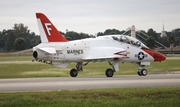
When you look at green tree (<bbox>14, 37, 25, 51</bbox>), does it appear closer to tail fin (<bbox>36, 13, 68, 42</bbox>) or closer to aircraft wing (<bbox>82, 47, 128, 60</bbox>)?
aircraft wing (<bbox>82, 47, 128, 60</bbox>)

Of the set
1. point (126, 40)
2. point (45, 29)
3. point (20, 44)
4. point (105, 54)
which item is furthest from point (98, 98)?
point (20, 44)

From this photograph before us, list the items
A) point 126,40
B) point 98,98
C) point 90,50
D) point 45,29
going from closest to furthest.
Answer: point 98,98 < point 45,29 < point 90,50 < point 126,40

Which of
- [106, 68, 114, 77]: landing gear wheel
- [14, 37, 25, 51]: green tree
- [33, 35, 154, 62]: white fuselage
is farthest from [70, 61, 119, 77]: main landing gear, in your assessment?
[14, 37, 25, 51]: green tree

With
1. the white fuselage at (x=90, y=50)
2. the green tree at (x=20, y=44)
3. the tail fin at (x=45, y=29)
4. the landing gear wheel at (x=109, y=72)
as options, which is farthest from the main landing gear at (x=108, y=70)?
the green tree at (x=20, y=44)

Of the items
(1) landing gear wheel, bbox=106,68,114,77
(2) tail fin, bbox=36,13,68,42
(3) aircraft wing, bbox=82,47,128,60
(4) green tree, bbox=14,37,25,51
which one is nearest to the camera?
(2) tail fin, bbox=36,13,68,42

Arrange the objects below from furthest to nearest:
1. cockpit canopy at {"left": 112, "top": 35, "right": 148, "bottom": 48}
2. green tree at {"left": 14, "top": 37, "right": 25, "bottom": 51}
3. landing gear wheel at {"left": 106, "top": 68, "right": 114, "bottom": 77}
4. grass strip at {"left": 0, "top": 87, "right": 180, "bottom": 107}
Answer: green tree at {"left": 14, "top": 37, "right": 25, "bottom": 51} < cockpit canopy at {"left": 112, "top": 35, "right": 148, "bottom": 48} < landing gear wheel at {"left": 106, "top": 68, "right": 114, "bottom": 77} < grass strip at {"left": 0, "top": 87, "right": 180, "bottom": 107}

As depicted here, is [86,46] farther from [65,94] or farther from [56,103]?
[56,103]

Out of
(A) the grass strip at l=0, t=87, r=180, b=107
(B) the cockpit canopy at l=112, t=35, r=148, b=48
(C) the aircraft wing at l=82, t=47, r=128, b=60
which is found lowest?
(A) the grass strip at l=0, t=87, r=180, b=107

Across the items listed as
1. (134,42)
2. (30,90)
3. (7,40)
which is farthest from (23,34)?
(30,90)

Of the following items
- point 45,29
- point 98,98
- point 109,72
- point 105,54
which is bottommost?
point 98,98

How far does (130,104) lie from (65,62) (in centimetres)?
1623

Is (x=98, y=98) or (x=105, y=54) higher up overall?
(x=105, y=54)

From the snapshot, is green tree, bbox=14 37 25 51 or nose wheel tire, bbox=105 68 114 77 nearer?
nose wheel tire, bbox=105 68 114 77

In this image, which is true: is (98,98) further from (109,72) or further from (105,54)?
(105,54)
